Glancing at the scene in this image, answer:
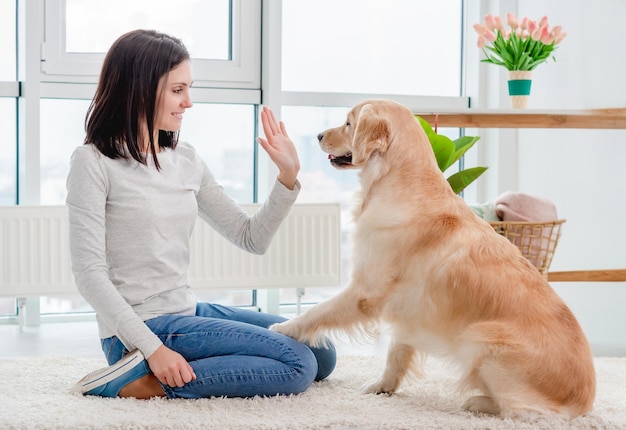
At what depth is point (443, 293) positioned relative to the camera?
1795 mm

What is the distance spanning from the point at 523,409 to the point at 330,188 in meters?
2.26

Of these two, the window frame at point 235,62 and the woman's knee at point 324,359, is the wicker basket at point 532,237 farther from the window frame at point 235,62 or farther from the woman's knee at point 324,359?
the window frame at point 235,62

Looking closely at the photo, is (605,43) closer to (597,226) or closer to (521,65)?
(521,65)

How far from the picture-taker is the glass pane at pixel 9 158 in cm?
349

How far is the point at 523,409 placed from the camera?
A: 1.71 meters

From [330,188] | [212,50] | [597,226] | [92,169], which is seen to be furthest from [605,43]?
[92,169]

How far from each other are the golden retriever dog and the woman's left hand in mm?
179

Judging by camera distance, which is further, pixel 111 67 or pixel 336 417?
pixel 111 67

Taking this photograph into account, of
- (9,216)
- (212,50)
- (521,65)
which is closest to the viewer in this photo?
(9,216)

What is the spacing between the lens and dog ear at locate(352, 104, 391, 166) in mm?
1892

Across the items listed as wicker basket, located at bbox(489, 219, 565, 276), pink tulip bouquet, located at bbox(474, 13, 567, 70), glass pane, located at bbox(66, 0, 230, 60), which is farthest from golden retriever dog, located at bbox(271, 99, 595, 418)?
glass pane, located at bbox(66, 0, 230, 60)

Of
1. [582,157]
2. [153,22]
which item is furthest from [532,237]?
[153,22]

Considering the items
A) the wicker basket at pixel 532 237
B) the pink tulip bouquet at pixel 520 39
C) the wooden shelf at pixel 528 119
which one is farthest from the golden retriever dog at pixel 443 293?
the pink tulip bouquet at pixel 520 39

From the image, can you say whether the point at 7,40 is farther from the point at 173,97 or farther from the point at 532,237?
the point at 532,237
